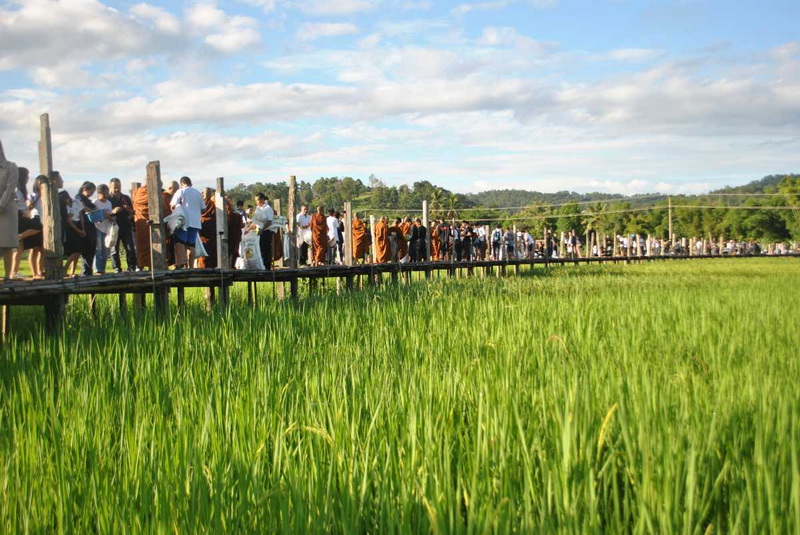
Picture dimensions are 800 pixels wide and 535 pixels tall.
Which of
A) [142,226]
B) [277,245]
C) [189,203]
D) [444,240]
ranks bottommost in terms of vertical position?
[444,240]

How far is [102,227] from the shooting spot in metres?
9.62

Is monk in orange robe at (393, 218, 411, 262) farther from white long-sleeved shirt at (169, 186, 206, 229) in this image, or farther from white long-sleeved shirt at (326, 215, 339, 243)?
white long-sleeved shirt at (169, 186, 206, 229)

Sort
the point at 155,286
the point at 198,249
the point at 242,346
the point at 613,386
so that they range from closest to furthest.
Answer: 1. the point at 613,386
2. the point at 242,346
3. the point at 155,286
4. the point at 198,249

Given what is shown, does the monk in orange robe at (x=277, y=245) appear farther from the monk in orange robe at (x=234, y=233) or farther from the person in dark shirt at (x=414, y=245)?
the person in dark shirt at (x=414, y=245)

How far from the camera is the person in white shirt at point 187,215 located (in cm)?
970

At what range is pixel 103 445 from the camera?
2.85 meters

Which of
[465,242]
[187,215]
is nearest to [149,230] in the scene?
[187,215]

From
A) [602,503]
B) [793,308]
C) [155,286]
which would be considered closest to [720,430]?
[602,503]

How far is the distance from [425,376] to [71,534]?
1.91m

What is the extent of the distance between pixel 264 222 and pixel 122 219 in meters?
2.30

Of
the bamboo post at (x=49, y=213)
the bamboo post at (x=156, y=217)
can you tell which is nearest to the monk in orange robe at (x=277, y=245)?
the bamboo post at (x=156, y=217)

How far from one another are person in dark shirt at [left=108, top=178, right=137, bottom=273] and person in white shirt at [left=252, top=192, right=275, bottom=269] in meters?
1.96

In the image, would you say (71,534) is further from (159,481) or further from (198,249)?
(198,249)

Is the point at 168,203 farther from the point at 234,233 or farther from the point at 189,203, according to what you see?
the point at 234,233
